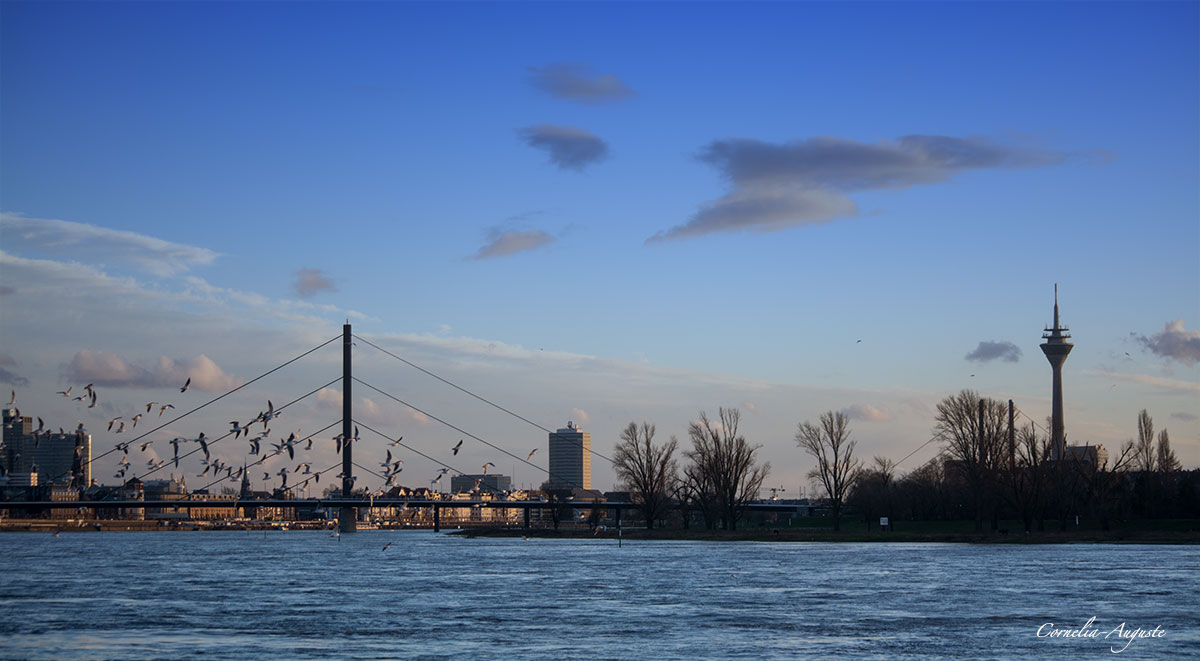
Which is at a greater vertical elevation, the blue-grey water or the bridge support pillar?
the blue-grey water

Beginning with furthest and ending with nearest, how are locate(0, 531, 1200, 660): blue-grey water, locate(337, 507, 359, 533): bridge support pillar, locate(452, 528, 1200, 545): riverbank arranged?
locate(337, 507, 359, 533): bridge support pillar < locate(452, 528, 1200, 545): riverbank < locate(0, 531, 1200, 660): blue-grey water

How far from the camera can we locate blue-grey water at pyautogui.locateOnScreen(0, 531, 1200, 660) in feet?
87.0

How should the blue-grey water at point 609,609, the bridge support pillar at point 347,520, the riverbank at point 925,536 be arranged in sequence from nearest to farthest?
the blue-grey water at point 609,609 → the riverbank at point 925,536 → the bridge support pillar at point 347,520

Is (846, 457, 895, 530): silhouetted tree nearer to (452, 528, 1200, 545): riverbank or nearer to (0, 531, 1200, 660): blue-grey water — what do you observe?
(452, 528, 1200, 545): riverbank

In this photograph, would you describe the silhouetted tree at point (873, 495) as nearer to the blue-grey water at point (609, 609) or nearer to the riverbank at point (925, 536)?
the riverbank at point (925, 536)

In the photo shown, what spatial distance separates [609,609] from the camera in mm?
35344

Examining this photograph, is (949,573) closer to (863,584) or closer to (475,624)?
(863,584)

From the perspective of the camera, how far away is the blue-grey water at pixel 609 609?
87.0 ft

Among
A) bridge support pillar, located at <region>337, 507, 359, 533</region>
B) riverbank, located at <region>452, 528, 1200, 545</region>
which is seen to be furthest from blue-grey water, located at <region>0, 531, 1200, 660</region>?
bridge support pillar, located at <region>337, 507, 359, 533</region>

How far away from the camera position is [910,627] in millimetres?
30078

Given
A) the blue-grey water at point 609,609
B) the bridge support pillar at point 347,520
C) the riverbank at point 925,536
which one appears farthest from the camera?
the bridge support pillar at point 347,520

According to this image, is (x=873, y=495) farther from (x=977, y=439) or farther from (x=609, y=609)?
(x=609, y=609)

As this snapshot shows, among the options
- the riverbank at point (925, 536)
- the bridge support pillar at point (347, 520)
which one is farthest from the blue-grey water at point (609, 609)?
the bridge support pillar at point (347, 520)

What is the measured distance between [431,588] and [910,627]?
2034 cm
